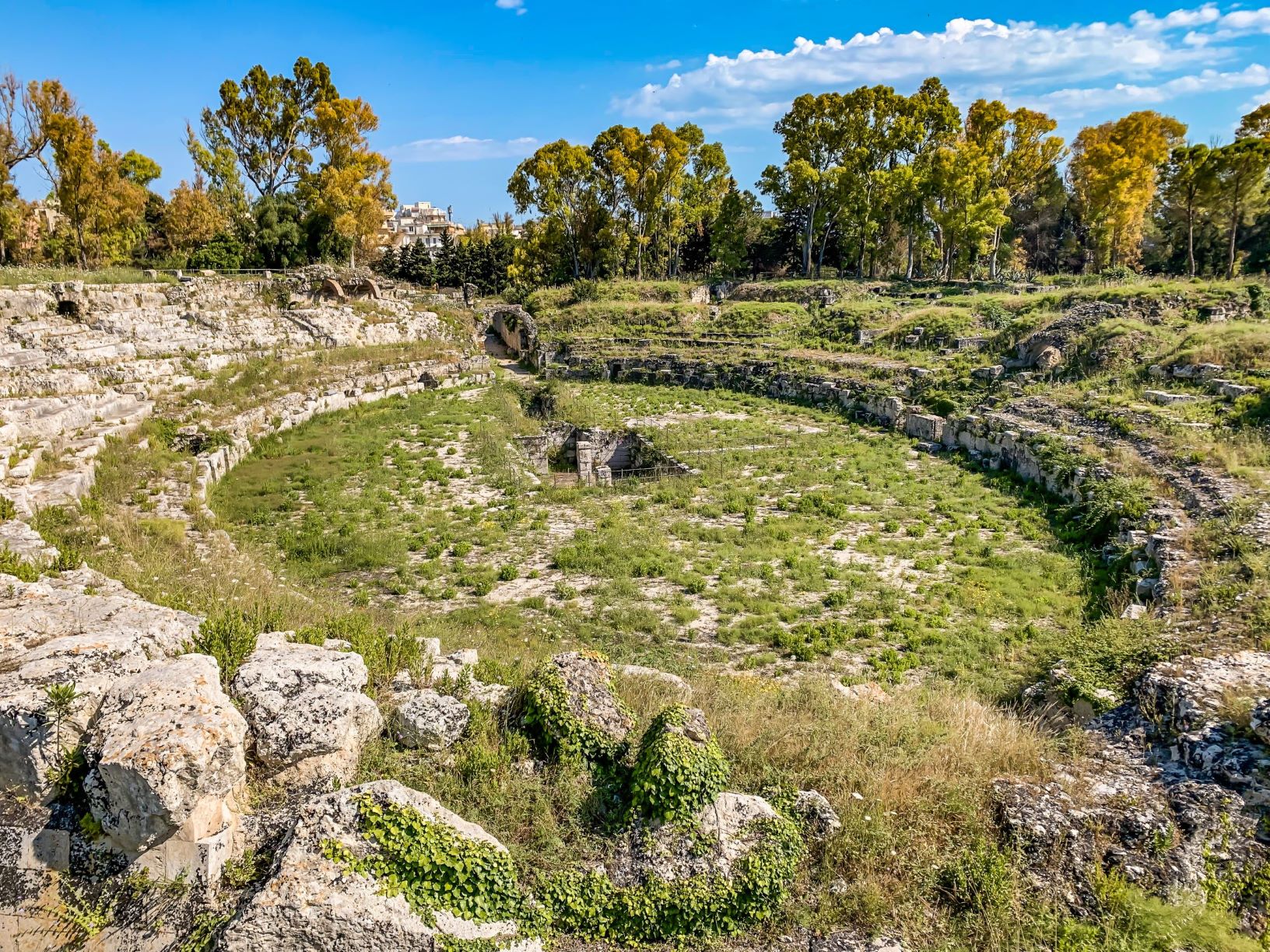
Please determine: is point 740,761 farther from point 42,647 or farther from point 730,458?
point 730,458

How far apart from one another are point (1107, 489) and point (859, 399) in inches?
438

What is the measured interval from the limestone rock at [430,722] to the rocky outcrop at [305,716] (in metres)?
0.19

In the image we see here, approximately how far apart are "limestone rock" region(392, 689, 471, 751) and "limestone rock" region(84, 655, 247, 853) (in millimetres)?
1225

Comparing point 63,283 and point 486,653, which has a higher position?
point 63,283

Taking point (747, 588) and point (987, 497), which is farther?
point (987, 497)

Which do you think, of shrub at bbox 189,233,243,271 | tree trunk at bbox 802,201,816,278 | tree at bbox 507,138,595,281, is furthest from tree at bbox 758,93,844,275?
shrub at bbox 189,233,243,271

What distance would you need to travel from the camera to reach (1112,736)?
21.9 ft

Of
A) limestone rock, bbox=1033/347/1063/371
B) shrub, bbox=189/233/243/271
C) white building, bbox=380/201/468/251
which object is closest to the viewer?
limestone rock, bbox=1033/347/1063/371

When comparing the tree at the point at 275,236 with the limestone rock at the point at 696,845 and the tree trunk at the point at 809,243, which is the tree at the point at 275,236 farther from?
the limestone rock at the point at 696,845

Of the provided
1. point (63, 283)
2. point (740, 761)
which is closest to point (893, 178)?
point (63, 283)

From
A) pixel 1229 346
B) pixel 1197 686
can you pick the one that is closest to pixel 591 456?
pixel 1197 686

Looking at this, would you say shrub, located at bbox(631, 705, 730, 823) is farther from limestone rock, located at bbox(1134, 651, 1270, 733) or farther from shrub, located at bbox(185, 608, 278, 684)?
limestone rock, located at bbox(1134, 651, 1270, 733)

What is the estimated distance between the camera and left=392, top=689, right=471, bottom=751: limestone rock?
5539 millimetres

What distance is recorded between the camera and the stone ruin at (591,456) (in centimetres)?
1902
